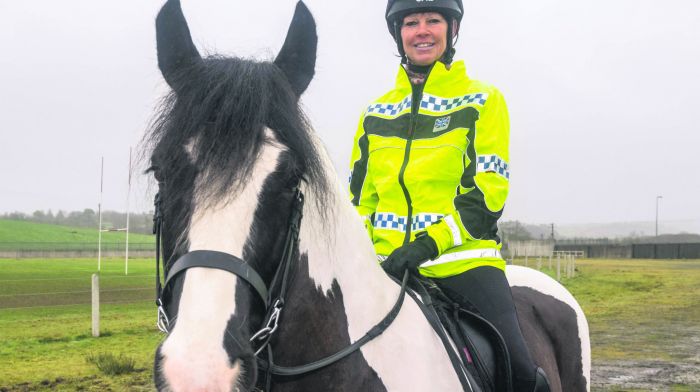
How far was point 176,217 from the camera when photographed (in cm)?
181

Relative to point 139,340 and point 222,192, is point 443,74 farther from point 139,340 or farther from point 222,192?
point 139,340

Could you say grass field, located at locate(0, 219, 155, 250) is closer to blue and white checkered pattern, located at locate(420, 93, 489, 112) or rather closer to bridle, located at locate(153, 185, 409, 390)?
blue and white checkered pattern, located at locate(420, 93, 489, 112)

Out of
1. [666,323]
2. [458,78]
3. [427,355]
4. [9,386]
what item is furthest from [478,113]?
[666,323]

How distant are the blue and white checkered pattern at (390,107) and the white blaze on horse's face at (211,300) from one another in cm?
132

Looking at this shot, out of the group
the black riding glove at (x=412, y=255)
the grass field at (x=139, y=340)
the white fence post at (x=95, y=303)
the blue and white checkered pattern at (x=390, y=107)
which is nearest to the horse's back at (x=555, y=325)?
the black riding glove at (x=412, y=255)

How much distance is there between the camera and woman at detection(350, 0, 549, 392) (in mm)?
2746

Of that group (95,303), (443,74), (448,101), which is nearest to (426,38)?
(443,74)

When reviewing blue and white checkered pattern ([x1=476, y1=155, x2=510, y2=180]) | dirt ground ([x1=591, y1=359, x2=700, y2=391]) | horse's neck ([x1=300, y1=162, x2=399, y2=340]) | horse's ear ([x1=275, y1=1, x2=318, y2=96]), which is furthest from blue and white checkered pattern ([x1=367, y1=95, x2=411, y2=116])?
dirt ground ([x1=591, y1=359, x2=700, y2=391])

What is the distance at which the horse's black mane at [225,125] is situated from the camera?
1783 mm

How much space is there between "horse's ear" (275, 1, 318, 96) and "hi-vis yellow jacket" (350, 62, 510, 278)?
86 cm

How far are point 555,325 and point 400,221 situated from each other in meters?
1.71

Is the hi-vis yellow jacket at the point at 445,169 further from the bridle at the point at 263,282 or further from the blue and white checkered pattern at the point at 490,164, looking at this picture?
the bridle at the point at 263,282

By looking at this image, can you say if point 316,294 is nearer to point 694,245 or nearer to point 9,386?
point 9,386

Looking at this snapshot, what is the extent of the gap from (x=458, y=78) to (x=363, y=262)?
1242 millimetres
